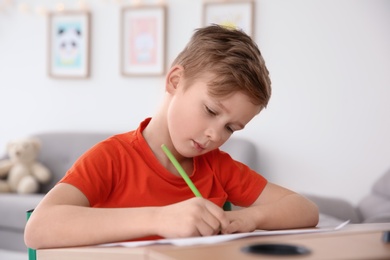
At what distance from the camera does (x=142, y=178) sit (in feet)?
3.87

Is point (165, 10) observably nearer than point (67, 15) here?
Yes

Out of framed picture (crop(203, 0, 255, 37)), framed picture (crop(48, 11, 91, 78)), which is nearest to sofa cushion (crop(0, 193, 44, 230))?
framed picture (crop(48, 11, 91, 78))

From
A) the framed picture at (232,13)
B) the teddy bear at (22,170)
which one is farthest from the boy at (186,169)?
the teddy bear at (22,170)

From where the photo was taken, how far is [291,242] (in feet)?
2.44

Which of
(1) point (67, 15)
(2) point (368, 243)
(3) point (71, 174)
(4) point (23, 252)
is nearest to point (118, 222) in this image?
(3) point (71, 174)

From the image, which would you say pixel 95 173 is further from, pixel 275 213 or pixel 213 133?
pixel 275 213

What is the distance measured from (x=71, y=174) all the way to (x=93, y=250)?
11.2 inches

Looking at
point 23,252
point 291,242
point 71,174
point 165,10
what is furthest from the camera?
point 165,10

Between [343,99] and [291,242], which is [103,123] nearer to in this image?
[343,99]

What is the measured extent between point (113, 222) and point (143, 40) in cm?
282

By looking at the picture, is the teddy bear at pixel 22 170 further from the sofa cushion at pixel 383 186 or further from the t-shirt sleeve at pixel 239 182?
the t-shirt sleeve at pixel 239 182

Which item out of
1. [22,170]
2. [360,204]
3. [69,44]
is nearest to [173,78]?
[360,204]

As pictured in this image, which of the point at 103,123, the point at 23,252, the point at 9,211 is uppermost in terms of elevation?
the point at 103,123

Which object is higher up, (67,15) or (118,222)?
(67,15)
